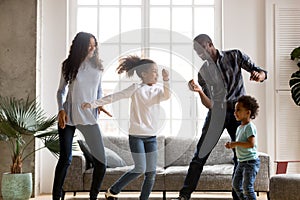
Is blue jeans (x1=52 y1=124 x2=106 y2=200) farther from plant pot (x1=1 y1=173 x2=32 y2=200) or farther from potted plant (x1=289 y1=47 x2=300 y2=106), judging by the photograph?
potted plant (x1=289 y1=47 x2=300 y2=106)

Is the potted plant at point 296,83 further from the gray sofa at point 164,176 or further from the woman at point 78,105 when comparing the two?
the woman at point 78,105

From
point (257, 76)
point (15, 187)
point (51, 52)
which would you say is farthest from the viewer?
point (51, 52)

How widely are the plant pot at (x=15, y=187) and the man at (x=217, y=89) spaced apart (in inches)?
65.3

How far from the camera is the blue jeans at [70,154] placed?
404cm

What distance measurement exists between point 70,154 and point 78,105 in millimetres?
363

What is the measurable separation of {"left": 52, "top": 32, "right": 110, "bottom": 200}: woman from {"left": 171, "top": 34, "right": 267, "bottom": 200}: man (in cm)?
74

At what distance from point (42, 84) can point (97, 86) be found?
2.12 m

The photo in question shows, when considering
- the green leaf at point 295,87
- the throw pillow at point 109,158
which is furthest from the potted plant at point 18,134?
the green leaf at point 295,87

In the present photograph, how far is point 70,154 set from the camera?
4055 mm

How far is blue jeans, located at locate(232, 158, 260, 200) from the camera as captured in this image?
148 inches

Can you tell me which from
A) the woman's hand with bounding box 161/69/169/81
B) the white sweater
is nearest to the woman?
the white sweater

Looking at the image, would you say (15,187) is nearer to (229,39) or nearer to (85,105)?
(85,105)

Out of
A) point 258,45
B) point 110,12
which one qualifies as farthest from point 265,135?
point 110,12

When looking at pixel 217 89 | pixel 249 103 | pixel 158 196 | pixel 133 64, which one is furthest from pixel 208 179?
pixel 133 64
